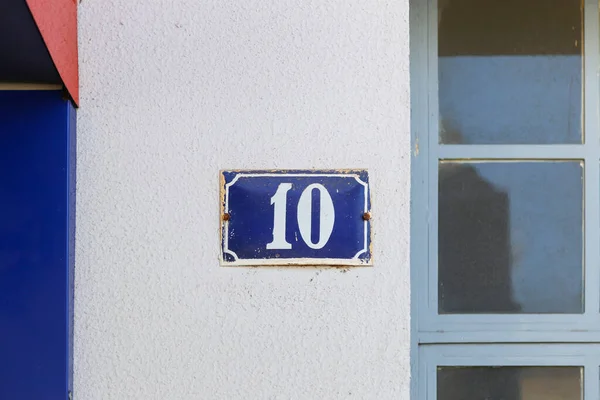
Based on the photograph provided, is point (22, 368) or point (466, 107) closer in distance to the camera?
point (22, 368)

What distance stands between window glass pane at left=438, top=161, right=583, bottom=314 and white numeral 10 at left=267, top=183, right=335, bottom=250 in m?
0.40

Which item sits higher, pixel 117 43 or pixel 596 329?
pixel 117 43

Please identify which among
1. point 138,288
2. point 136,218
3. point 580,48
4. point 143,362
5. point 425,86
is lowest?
point 143,362

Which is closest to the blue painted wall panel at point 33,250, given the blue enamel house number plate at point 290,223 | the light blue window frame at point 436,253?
the blue enamel house number plate at point 290,223

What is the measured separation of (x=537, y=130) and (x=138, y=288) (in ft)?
4.08

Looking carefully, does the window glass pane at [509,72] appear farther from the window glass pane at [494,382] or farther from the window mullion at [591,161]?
the window glass pane at [494,382]

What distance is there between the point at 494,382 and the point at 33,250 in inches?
52.5

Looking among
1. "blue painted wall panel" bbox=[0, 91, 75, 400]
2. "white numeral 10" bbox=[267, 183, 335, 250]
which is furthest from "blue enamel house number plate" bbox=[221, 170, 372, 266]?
"blue painted wall panel" bbox=[0, 91, 75, 400]

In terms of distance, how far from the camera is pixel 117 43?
1.48 meters

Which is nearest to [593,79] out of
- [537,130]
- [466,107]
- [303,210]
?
[537,130]

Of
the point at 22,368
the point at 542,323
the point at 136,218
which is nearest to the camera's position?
the point at 22,368

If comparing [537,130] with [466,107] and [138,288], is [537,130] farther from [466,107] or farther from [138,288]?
[138,288]

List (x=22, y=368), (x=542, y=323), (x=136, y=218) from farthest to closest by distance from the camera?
(x=542, y=323) → (x=136, y=218) → (x=22, y=368)

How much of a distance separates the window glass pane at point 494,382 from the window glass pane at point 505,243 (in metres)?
0.18
